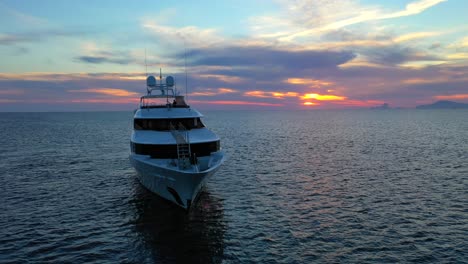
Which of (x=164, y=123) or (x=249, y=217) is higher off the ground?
(x=164, y=123)

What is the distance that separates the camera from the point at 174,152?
74.5ft

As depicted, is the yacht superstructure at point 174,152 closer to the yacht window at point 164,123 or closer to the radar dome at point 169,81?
the yacht window at point 164,123

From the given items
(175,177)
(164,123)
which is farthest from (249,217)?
(164,123)

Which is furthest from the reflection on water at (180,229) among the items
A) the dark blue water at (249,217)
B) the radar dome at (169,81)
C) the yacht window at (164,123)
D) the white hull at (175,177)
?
the radar dome at (169,81)

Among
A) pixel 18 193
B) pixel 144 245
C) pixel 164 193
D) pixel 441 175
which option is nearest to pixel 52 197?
pixel 18 193

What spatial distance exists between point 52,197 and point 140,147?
27.9 feet

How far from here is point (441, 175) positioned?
31797mm

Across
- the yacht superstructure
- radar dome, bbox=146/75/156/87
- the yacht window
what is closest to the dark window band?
the yacht superstructure

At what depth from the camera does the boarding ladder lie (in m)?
20.1

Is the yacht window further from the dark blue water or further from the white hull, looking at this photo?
the dark blue water

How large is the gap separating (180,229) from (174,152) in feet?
19.0

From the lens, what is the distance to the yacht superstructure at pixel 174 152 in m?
19.9

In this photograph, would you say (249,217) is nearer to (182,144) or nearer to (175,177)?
(175,177)

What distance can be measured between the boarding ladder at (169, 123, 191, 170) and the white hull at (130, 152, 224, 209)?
43 cm
